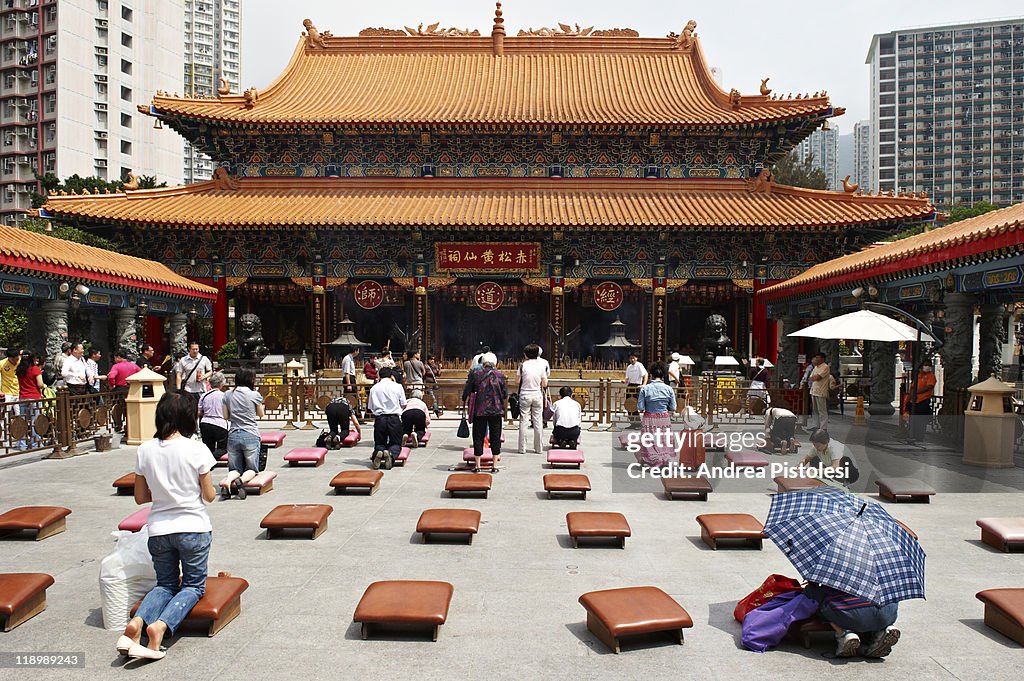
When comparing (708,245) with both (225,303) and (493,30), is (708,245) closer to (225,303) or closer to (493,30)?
(493,30)

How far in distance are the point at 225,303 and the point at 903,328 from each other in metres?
19.1

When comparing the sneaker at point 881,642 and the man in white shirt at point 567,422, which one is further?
the man in white shirt at point 567,422

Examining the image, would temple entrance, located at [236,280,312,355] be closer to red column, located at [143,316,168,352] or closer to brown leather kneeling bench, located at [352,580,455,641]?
red column, located at [143,316,168,352]

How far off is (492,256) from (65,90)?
49102 mm

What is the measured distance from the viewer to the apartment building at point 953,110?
9262cm

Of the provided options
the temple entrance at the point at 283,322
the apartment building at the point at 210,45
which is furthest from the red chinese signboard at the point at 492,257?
the apartment building at the point at 210,45

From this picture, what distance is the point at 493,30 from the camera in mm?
27734

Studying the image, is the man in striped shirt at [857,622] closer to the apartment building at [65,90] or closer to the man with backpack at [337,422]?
the man with backpack at [337,422]

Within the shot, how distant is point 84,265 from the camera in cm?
1579

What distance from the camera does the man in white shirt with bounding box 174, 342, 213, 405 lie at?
12570 mm

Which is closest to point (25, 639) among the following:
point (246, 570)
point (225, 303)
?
point (246, 570)

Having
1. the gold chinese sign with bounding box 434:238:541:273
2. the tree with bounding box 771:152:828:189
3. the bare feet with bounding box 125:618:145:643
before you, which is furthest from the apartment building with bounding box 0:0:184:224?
the bare feet with bounding box 125:618:145:643

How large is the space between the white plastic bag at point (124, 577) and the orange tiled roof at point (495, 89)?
19402mm

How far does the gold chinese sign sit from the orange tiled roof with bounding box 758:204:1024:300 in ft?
25.9
